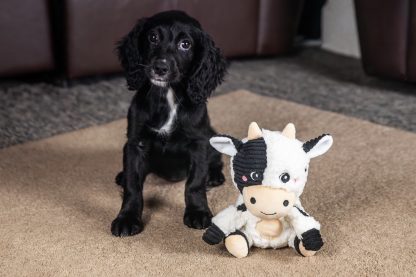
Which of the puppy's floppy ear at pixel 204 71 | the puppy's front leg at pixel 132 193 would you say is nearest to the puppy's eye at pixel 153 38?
the puppy's floppy ear at pixel 204 71

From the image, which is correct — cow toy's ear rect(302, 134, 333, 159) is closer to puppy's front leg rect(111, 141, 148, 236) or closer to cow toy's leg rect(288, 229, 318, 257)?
cow toy's leg rect(288, 229, 318, 257)

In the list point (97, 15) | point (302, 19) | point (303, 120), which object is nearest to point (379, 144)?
point (303, 120)

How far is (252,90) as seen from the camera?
2.98 metres

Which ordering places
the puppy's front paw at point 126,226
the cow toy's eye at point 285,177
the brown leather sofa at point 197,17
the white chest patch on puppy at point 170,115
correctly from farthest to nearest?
the brown leather sofa at point 197,17 < the white chest patch on puppy at point 170,115 < the puppy's front paw at point 126,226 < the cow toy's eye at point 285,177

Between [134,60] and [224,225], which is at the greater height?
[134,60]

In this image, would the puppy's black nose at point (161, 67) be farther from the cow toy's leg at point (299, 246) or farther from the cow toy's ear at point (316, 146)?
the cow toy's leg at point (299, 246)

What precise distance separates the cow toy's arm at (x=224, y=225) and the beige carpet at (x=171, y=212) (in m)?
0.04

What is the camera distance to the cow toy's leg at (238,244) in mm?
1310

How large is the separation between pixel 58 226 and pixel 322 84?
1.98 metres

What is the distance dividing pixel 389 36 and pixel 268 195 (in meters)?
1.87

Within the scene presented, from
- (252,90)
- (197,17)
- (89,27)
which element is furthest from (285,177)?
(197,17)

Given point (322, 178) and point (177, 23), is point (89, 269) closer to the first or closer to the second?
point (177, 23)

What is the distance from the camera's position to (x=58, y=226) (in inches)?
58.6

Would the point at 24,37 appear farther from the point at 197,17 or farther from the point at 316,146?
the point at 316,146
